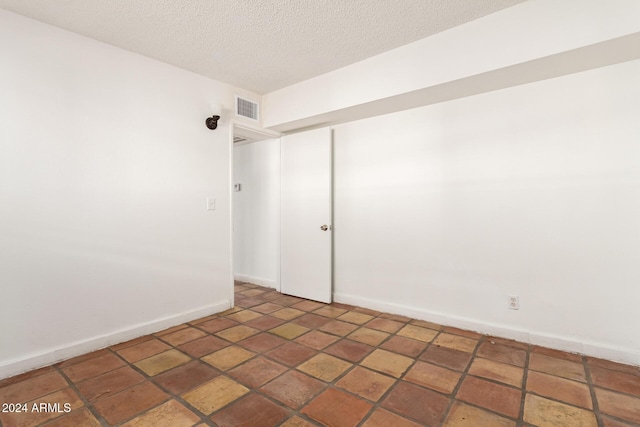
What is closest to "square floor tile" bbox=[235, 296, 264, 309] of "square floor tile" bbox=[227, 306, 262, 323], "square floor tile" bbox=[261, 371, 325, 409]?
"square floor tile" bbox=[227, 306, 262, 323]

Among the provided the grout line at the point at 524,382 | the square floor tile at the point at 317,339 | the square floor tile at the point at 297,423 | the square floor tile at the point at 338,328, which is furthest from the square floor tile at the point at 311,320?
the grout line at the point at 524,382

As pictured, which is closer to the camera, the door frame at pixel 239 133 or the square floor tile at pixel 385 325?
the square floor tile at pixel 385 325

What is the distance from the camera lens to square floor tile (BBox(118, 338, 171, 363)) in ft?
7.32

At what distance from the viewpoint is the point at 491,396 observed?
5.70ft

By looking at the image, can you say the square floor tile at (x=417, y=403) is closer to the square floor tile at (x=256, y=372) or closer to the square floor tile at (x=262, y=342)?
the square floor tile at (x=256, y=372)

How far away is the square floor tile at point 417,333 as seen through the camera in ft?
8.34

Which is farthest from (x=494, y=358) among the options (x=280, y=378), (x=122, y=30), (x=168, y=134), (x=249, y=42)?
(x=122, y=30)

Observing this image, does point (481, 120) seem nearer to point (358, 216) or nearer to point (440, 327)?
point (358, 216)

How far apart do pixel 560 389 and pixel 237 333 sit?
7.78ft

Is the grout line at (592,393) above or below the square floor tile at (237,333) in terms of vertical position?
above

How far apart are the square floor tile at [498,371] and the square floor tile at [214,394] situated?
1.55 m

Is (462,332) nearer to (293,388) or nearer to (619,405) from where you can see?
(619,405)

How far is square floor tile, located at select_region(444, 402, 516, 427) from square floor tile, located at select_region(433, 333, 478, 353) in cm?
76

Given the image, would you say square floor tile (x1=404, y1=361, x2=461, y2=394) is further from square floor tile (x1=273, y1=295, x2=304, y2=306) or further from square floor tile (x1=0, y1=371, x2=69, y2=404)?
square floor tile (x1=0, y1=371, x2=69, y2=404)
